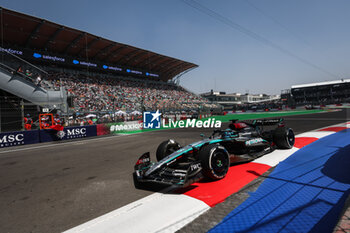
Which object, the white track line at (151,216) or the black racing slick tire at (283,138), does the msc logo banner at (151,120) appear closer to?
the black racing slick tire at (283,138)

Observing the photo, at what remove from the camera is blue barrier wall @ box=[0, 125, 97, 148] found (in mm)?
9414

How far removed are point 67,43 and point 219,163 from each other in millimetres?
29945

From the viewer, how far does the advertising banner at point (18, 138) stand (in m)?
9.29

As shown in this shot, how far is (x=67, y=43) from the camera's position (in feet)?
84.9

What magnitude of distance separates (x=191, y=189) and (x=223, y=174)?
2.46 ft

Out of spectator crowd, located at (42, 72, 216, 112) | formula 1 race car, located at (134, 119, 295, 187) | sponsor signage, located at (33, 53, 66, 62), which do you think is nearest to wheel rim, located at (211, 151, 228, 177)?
formula 1 race car, located at (134, 119, 295, 187)

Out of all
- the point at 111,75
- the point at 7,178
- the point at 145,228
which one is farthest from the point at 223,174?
the point at 111,75

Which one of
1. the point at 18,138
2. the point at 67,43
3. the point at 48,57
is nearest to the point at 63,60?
the point at 48,57

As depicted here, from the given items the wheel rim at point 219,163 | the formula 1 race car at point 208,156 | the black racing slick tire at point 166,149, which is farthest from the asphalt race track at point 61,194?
the wheel rim at point 219,163

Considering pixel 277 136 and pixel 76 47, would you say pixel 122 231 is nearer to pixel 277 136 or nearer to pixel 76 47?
pixel 277 136

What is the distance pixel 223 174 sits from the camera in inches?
136

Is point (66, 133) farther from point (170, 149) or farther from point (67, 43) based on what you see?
point (67, 43)

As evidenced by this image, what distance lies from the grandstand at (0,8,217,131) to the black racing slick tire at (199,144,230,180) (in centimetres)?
1311

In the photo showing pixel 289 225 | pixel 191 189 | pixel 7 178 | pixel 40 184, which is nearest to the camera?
pixel 289 225
